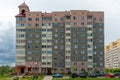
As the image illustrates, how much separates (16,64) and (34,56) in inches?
290

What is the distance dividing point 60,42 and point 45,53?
709 centimetres

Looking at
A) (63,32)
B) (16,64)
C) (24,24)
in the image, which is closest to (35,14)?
(24,24)

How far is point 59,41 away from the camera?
104 metres

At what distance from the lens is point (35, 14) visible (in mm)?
105438

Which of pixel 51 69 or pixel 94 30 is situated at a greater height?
pixel 94 30

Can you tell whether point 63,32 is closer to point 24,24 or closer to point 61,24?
point 61,24

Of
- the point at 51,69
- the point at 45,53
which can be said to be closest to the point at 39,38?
the point at 45,53

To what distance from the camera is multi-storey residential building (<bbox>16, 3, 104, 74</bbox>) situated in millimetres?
102000

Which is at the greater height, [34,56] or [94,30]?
[94,30]

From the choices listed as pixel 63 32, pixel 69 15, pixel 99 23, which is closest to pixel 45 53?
pixel 63 32

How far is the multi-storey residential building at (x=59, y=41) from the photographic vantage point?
335ft

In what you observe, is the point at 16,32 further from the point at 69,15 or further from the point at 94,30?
the point at 94,30

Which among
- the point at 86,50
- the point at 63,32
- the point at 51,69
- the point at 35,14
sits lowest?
the point at 51,69

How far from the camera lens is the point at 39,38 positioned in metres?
104
